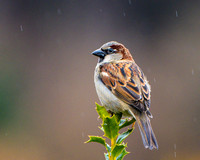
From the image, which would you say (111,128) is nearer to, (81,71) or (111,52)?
(111,52)

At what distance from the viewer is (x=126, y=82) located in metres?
2.68

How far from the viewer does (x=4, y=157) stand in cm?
527

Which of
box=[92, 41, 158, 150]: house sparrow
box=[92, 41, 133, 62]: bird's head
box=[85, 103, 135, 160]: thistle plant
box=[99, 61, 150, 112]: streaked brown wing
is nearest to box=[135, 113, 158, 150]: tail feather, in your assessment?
box=[92, 41, 158, 150]: house sparrow

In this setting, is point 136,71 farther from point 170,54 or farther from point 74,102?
point 170,54

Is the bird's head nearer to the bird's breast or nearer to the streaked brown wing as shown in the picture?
the streaked brown wing

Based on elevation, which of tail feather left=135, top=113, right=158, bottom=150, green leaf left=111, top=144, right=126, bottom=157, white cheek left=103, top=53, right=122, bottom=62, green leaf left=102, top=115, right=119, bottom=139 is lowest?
tail feather left=135, top=113, right=158, bottom=150

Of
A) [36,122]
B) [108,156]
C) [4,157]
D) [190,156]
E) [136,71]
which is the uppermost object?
[136,71]

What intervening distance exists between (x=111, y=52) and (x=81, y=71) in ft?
11.3

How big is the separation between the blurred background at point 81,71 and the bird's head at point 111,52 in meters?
2.54

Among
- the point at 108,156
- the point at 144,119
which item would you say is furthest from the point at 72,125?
the point at 108,156

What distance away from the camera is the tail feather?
192cm

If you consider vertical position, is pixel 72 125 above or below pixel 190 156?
above

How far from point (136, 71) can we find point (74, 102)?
10.7ft

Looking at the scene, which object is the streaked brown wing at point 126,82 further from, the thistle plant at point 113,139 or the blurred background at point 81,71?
the blurred background at point 81,71
